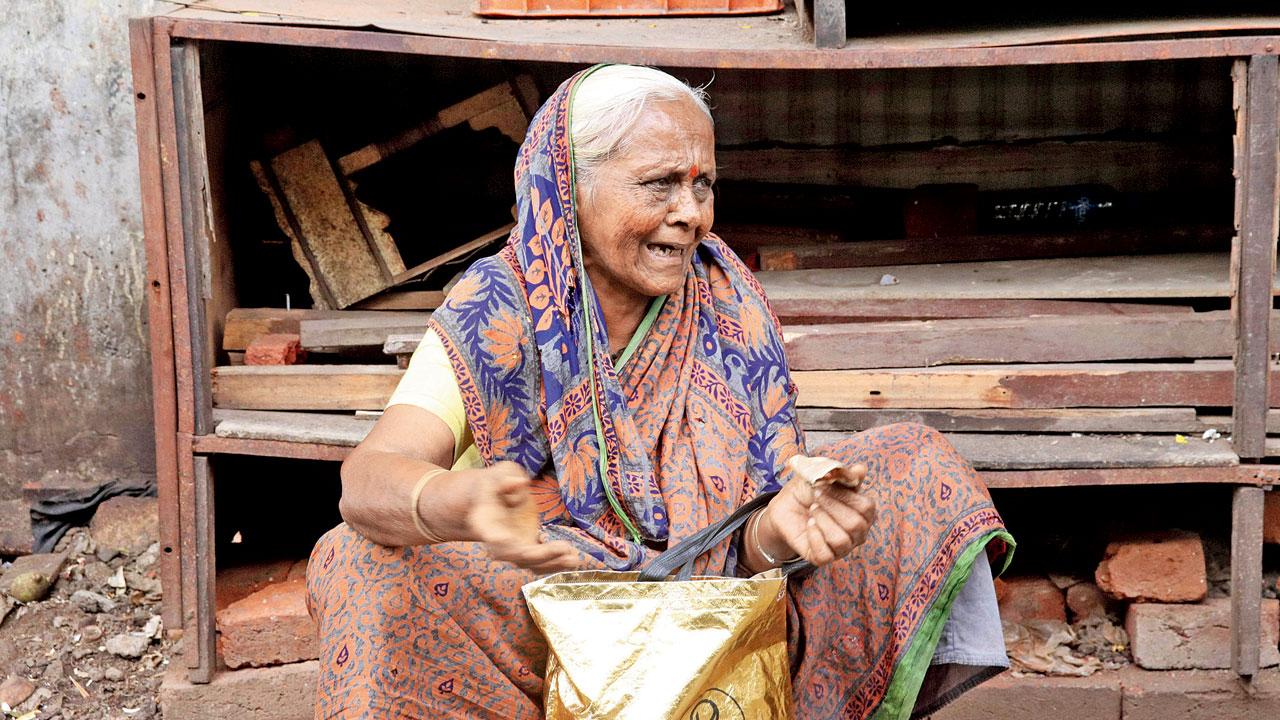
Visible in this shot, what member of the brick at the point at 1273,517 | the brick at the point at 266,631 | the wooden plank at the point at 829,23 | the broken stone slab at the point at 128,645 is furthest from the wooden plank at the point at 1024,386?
the broken stone slab at the point at 128,645

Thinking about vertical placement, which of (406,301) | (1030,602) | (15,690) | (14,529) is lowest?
(15,690)

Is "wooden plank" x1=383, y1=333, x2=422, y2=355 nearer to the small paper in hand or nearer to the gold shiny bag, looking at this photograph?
the gold shiny bag

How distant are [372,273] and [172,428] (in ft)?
2.93

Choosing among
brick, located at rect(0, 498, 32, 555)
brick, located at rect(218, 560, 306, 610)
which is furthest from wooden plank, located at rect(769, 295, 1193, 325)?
brick, located at rect(0, 498, 32, 555)

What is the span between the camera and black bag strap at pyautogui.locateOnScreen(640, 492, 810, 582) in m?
2.53

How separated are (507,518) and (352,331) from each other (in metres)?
2.12

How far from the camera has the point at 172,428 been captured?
3787 millimetres

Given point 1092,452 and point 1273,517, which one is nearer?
point 1092,452

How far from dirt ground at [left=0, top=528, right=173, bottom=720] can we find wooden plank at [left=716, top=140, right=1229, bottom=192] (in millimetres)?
2575

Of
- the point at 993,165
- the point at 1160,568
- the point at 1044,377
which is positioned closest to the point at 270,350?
the point at 1044,377

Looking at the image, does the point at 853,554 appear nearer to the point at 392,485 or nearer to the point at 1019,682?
the point at 392,485

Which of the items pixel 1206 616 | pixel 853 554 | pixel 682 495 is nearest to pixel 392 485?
pixel 682 495

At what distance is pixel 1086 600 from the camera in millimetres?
4238

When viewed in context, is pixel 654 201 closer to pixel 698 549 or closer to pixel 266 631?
pixel 698 549
